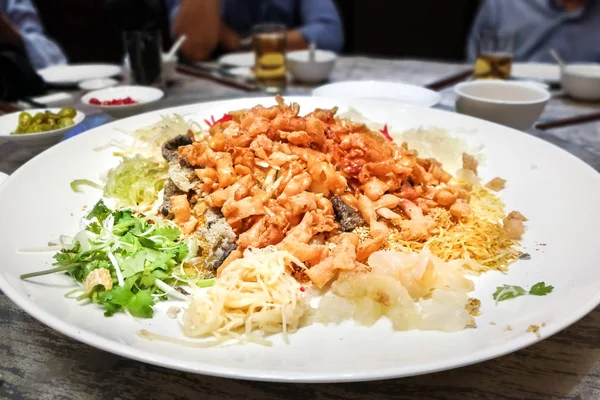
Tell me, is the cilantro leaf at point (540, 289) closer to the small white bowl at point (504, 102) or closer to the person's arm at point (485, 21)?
the small white bowl at point (504, 102)

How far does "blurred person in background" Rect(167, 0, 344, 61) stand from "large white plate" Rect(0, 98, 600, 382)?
3316 mm

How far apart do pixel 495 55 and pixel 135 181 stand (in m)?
3.08

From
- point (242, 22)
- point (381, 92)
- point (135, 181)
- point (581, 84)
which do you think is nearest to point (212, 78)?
point (381, 92)

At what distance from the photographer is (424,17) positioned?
866cm

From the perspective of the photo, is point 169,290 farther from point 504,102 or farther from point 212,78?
point 212,78

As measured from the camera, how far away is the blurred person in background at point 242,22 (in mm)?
5285

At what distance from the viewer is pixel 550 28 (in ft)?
19.0

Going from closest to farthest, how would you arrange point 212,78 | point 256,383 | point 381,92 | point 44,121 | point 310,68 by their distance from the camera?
1. point 256,383
2. point 44,121
3. point 381,92
4. point 310,68
5. point 212,78

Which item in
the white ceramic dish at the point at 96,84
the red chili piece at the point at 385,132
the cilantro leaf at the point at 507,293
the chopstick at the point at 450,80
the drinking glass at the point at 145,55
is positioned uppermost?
the drinking glass at the point at 145,55

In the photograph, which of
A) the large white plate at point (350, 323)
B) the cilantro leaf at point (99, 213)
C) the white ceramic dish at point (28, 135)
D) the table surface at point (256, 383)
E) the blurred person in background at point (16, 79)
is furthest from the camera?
the blurred person in background at point (16, 79)

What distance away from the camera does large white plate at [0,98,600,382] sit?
1.08 meters

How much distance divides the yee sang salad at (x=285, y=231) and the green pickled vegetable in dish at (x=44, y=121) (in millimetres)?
489

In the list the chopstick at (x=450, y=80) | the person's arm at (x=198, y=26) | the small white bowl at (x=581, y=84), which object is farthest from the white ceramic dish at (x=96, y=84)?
the small white bowl at (x=581, y=84)

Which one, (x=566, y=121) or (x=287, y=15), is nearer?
(x=566, y=121)
